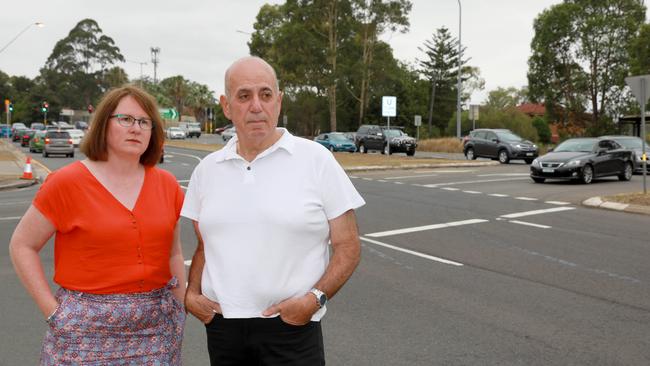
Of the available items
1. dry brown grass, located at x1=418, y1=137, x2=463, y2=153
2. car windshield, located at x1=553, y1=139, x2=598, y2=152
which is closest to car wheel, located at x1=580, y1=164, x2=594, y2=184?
car windshield, located at x1=553, y1=139, x2=598, y2=152

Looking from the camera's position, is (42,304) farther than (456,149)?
No

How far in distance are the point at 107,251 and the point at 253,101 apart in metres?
0.79

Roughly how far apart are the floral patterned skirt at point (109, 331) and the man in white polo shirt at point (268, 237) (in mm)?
202

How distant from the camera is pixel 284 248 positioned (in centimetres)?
231

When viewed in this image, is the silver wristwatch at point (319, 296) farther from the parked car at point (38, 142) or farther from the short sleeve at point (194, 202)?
the parked car at point (38, 142)

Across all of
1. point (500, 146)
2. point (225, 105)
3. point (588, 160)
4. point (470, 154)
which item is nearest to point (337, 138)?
point (470, 154)

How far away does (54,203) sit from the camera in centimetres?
244

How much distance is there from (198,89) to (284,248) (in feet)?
451

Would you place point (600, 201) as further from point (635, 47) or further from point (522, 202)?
point (635, 47)

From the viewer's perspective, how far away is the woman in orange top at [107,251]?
7.96 feet

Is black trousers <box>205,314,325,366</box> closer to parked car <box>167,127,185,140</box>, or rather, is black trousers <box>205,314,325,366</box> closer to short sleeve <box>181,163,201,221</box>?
short sleeve <box>181,163,201,221</box>

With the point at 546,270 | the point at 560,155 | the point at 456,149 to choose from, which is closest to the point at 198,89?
the point at 456,149

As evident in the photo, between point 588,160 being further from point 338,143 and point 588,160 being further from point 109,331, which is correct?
point 338,143

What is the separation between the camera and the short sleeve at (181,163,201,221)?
2.54m
